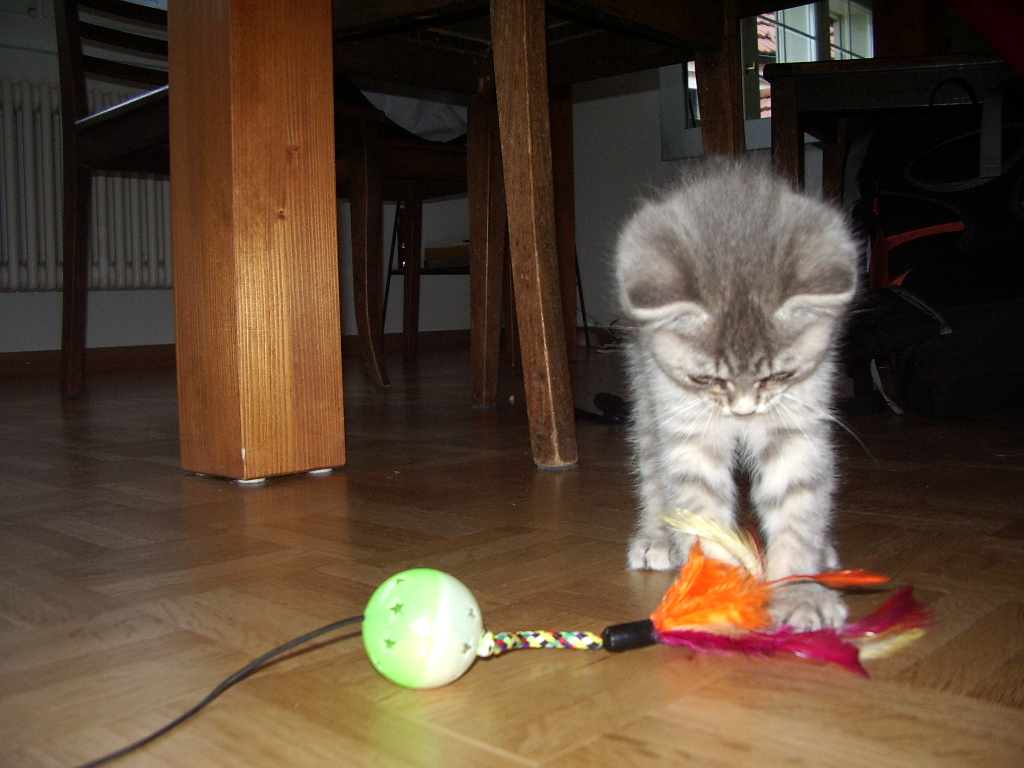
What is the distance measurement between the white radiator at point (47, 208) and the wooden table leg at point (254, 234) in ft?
10.1

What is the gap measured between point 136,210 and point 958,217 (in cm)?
390

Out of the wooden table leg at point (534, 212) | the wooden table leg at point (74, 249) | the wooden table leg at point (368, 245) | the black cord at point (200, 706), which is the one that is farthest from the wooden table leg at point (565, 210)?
the black cord at point (200, 706)

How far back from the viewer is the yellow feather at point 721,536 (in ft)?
3.53

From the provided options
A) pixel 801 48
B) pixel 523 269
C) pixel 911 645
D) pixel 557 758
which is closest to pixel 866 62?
pixel 523 269

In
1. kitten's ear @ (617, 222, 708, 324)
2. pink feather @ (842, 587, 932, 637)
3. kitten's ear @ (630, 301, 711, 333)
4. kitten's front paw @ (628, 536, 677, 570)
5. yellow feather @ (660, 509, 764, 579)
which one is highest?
kitten's ear @ (617, 222, 708, 324)

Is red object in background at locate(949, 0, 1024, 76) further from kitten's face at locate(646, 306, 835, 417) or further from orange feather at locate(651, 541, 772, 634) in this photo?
orange feather at locate(651, 541, 772, 634)

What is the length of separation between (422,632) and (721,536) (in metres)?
0.47

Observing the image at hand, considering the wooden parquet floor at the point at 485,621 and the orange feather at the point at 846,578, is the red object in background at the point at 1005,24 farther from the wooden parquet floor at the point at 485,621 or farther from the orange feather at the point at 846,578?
the orange feather at the point at 846,578

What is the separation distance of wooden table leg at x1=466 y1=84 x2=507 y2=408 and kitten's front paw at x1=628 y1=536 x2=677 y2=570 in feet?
5.48

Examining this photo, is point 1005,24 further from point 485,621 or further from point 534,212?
point 485,621

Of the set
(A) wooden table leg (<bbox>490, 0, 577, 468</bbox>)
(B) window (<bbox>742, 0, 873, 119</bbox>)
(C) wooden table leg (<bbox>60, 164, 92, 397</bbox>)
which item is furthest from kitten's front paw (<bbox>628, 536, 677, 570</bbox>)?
(B) window (<bbox>742, 0, 873, 119</bbox>)

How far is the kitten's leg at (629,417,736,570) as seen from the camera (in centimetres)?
116

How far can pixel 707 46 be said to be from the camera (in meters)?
2.15

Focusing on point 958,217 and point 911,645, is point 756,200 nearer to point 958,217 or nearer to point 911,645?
point 911,645
